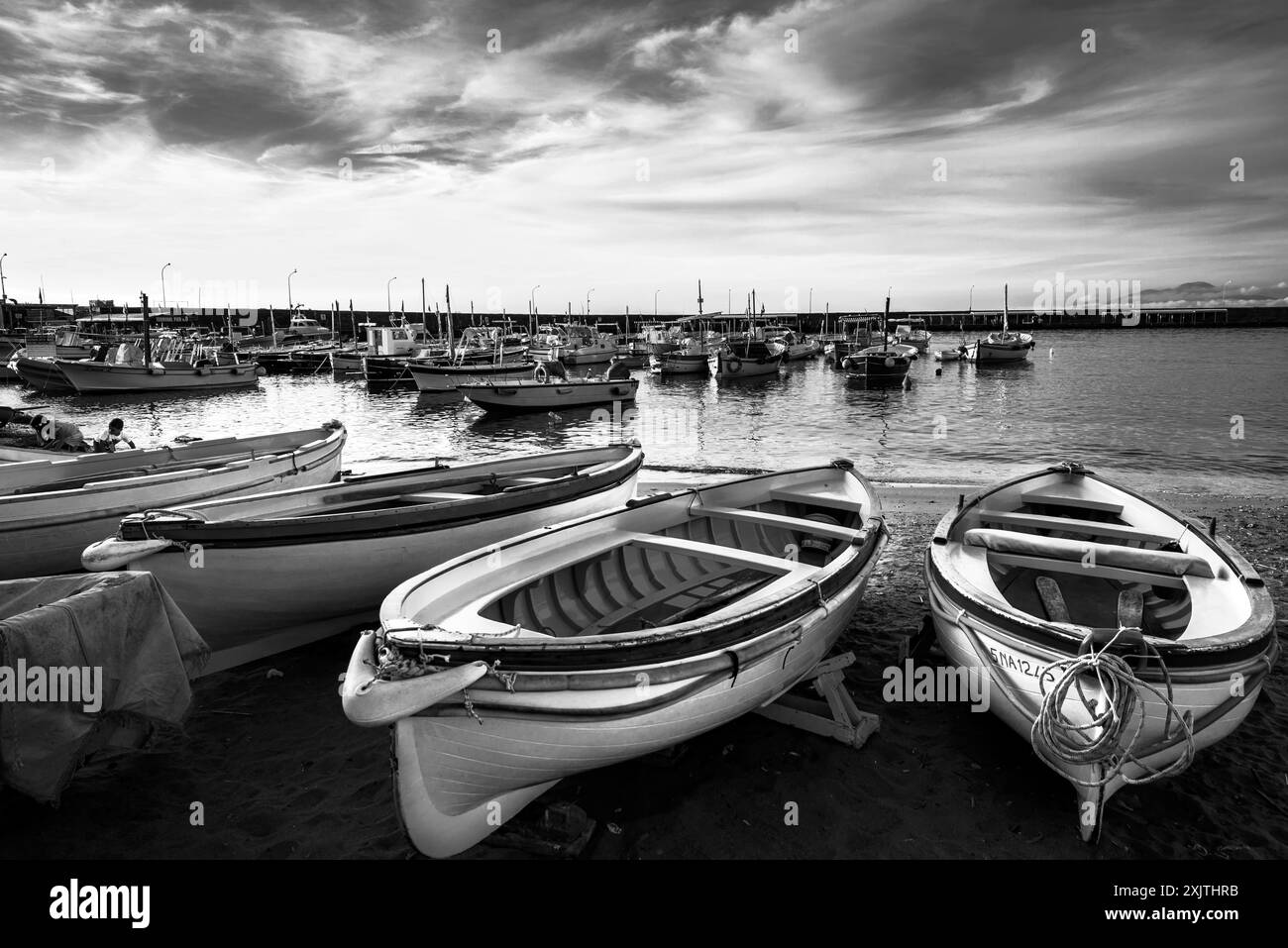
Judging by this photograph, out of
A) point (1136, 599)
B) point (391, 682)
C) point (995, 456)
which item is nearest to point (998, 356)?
point (995, 456)

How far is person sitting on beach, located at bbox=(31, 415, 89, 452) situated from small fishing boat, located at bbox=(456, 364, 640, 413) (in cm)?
1764

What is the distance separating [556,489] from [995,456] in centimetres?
1951

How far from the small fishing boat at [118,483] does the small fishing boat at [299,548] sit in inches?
44.3

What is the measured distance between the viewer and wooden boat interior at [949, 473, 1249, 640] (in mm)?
5676

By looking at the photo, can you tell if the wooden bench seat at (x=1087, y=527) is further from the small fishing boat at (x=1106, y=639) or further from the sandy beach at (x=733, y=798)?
the sandy beach at (x=733, y=798)

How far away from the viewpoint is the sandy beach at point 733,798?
455cm

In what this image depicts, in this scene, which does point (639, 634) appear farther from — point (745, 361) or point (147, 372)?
point (745, 361)

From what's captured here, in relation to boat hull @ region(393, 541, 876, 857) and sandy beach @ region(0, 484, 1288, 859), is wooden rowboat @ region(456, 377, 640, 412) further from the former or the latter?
boat hull @ region(393, 541, 876, 857)

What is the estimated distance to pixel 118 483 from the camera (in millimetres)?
8469

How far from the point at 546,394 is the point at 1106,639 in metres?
31.3

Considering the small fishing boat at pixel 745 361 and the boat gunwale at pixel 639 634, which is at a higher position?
the small fishing boat at pixel 745 361

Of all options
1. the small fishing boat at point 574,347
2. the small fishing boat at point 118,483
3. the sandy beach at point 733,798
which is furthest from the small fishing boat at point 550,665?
the small fishing boat at point 574,347

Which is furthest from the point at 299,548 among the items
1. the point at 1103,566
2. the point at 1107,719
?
the point at 1103,566
